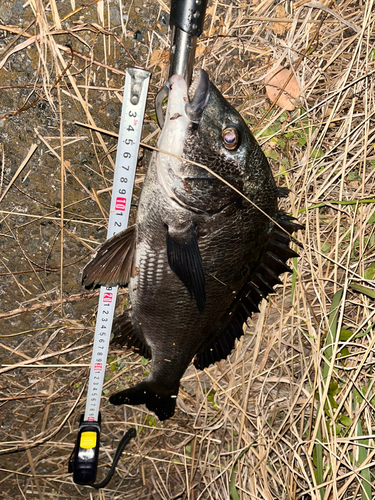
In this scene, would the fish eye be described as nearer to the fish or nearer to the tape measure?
the fish

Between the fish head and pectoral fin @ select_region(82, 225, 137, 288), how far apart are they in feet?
1.40

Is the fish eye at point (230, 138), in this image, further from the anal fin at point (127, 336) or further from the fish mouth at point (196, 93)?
the anal fin at point (127, 336)

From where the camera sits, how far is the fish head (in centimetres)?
179

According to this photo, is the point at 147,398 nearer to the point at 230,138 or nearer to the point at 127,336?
the point at 127,336

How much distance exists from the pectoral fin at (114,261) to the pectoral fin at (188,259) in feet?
1.00

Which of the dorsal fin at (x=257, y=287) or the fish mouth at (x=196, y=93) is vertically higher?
the fish mouth at (x=196, y=93)

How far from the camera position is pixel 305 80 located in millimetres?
2504

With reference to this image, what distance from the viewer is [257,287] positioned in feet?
7.57

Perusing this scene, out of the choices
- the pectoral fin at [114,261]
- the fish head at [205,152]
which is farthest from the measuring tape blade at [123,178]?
the fish head at [205,152]

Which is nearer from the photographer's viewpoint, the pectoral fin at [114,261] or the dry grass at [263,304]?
the pectoral fin at [114,261]

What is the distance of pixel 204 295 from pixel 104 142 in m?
1.17

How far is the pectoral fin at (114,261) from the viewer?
216 cm

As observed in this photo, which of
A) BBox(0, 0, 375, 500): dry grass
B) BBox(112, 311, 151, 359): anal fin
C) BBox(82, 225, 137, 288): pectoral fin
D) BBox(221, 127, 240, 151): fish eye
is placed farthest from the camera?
BBox(112, 311, 151, 359): anal fin

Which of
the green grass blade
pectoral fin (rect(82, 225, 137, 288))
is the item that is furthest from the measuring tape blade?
the green grass blade
